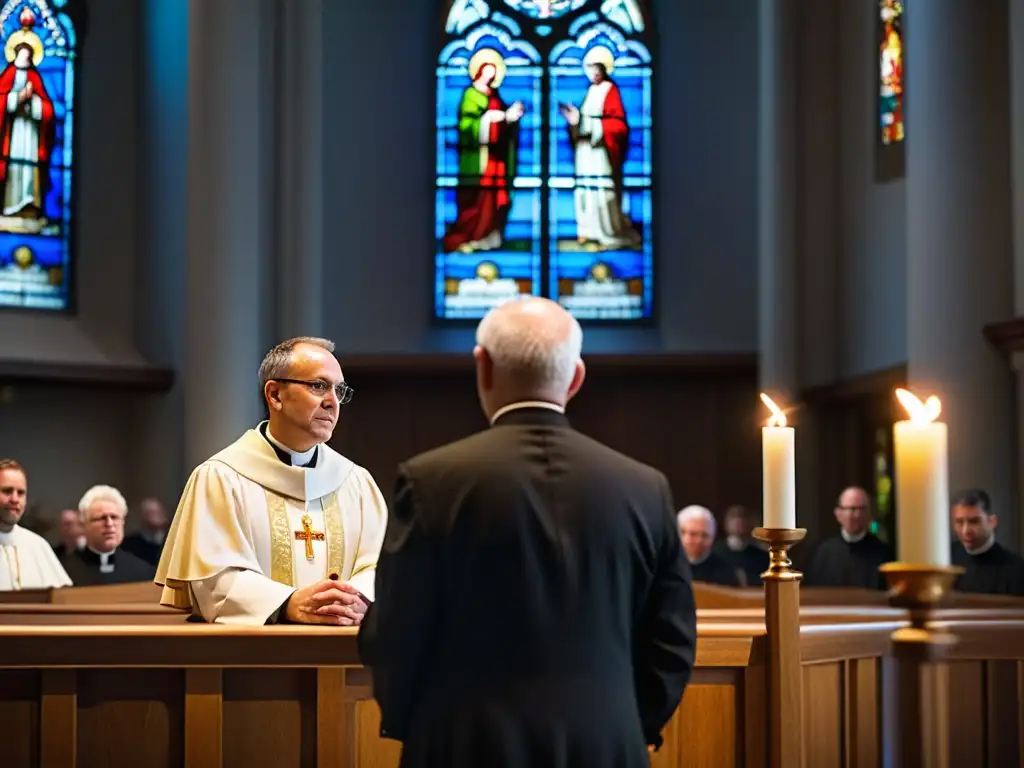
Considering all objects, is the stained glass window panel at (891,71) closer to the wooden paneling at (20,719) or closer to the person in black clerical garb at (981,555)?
the person in black clerical garb at (981,555)

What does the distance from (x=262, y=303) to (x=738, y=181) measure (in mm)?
4277

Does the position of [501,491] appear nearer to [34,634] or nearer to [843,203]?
[34,634]

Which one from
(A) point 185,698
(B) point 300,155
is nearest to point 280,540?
(A) point 185,698

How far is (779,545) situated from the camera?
3555 millimetres

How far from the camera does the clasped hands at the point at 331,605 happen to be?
12.4 feet

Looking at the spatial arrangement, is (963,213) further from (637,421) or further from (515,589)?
(515,589)

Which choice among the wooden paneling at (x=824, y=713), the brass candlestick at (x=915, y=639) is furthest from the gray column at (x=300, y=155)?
the brass candlestick at (x=915, y=639)

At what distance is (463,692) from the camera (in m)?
2.66

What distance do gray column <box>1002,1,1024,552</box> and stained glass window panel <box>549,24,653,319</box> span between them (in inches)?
174

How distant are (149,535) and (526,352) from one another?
9536 millimetres

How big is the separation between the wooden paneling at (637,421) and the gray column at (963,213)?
3.38 meters

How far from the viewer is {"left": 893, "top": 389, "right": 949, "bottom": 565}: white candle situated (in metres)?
2.26

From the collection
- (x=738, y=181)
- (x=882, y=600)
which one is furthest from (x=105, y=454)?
(x=882, y=600)

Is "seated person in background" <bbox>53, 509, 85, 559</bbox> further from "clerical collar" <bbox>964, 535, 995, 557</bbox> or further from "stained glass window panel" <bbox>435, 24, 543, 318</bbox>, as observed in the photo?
"clerical collar" <bbox>964, 535, 995, 557</bbox>
